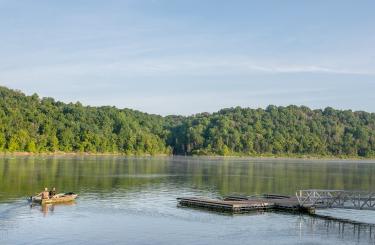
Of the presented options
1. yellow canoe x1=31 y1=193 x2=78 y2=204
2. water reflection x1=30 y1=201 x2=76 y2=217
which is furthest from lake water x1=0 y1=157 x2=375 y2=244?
yellow canoe x1=31 y1=193 x2=78 y2=204

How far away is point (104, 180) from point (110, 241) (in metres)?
53.0

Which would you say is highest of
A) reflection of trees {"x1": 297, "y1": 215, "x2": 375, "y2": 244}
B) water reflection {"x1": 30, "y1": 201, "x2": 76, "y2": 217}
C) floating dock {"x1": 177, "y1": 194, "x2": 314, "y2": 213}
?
floating dock {"x1": 177, "y1": 194, "x2": 314, "y2": 213}

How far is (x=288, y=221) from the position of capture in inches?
2206

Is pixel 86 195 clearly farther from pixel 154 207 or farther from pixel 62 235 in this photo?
pixel 62 235

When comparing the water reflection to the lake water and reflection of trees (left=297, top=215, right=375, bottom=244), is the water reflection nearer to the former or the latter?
the lake water

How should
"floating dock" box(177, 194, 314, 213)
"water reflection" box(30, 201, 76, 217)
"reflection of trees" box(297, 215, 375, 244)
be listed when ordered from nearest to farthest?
1. "reflection of trees" box(297, 215, 375, 244)
2. "water reflection" box(30, 201, 76, 217)
3. "floating dock" box(177, 194, 314, 213)

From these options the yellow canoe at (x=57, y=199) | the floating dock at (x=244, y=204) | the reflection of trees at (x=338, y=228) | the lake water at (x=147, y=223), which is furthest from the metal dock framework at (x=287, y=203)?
the yellow canoe at (x=57, y=199)

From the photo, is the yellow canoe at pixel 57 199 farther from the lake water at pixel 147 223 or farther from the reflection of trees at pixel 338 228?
the reflection of trees at pixel 338 228

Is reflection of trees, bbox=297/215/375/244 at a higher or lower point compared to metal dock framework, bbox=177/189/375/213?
lower

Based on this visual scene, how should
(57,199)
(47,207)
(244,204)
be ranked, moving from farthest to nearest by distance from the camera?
(57,199) < (244,204) < (47,207)

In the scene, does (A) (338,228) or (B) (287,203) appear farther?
(B) (287,203)

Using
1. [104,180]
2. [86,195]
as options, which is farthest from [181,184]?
[86,195]

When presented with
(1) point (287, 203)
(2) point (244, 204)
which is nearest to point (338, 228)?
(1) point (287, 203)

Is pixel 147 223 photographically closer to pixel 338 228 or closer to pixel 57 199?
pixel 57 199
